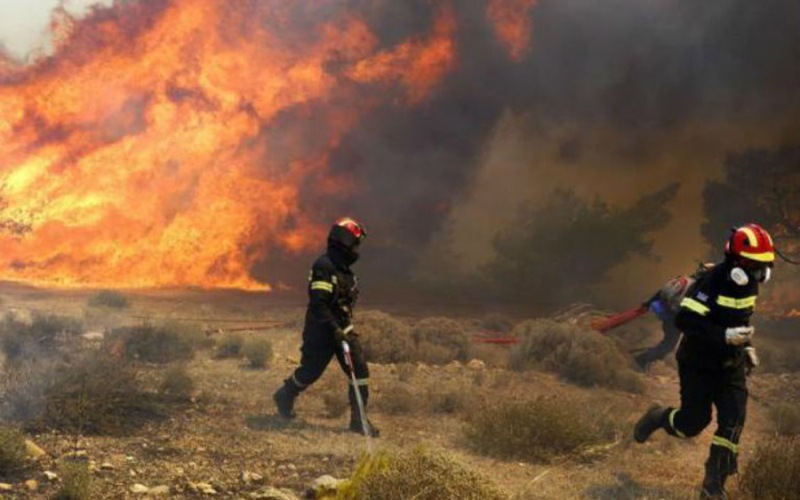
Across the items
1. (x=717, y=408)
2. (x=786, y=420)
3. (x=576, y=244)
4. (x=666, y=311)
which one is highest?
(x=576, y=244)

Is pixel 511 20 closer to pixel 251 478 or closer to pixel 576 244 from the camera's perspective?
pixel 576 244

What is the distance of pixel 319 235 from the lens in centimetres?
2425

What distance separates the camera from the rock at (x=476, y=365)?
12.2m

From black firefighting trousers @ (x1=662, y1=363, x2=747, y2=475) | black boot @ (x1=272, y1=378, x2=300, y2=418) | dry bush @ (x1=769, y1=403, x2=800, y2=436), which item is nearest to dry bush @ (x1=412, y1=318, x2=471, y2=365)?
black boot @ (x1=272, y1=378, x2=300, y2=418)

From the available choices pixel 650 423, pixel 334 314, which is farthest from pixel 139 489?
pixel 650 423

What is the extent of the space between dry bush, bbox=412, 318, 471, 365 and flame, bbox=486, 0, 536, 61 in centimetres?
1394

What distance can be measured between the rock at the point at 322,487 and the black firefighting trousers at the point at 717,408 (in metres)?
2.89

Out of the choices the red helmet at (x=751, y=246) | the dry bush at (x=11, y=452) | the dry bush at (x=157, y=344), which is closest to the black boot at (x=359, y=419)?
the dry bush at (x=11, y=452)

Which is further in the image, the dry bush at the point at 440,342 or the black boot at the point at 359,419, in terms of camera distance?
the dry bush at the point at 440,342

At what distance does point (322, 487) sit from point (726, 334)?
3.22 m

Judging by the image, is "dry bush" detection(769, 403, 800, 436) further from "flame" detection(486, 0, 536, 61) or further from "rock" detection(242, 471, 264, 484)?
"flame" detection(486, 0, 536, 61)

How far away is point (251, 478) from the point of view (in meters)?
5.63

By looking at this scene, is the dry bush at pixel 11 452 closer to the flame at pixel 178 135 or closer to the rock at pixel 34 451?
the rock at pixel 34 451

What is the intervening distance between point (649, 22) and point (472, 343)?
51.5ft
